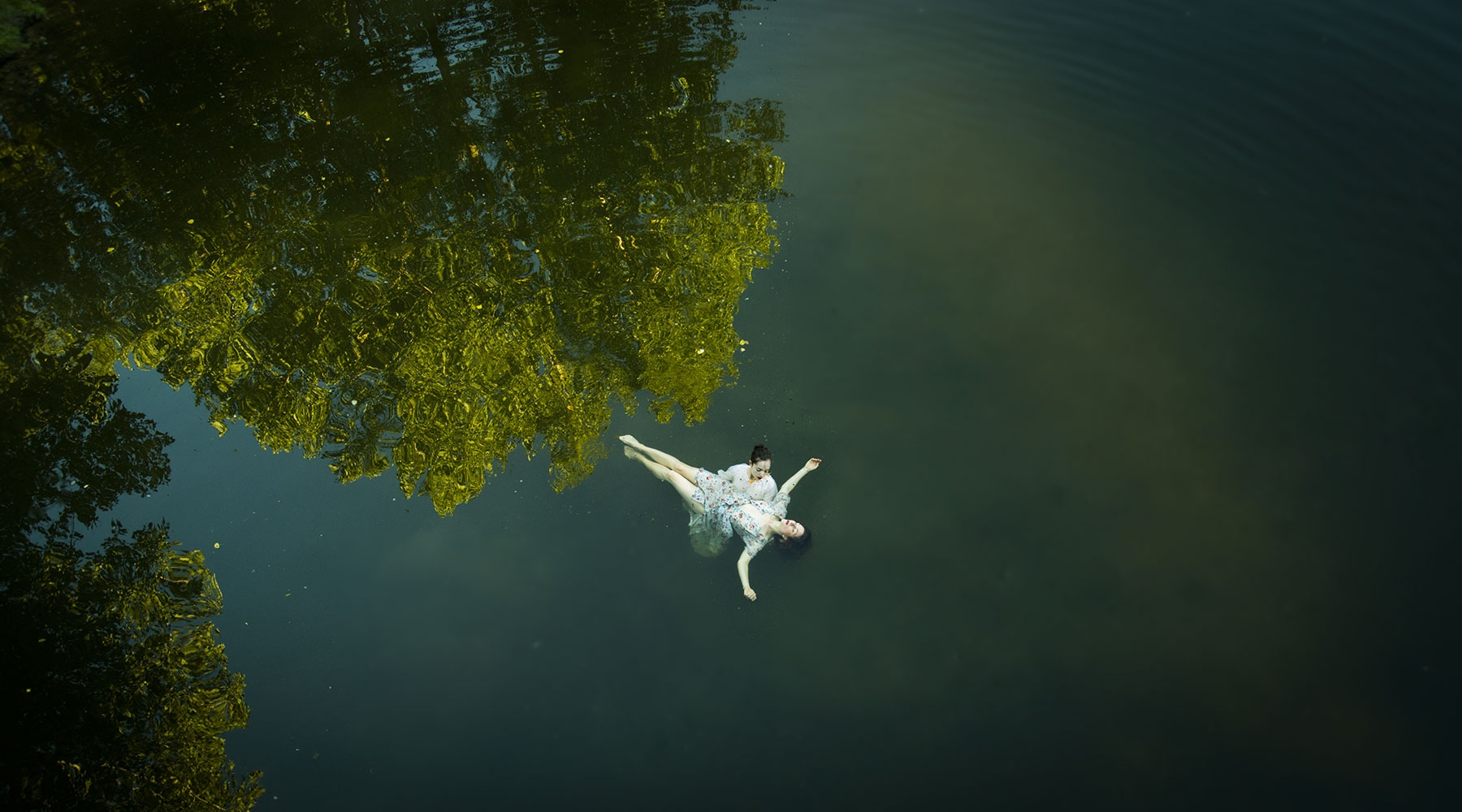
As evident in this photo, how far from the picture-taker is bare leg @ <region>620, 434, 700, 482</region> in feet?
24.8

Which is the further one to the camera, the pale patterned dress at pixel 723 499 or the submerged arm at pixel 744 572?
the pale patterned dress at pixel 723 499

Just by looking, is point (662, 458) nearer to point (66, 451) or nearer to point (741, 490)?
point (741, 490)

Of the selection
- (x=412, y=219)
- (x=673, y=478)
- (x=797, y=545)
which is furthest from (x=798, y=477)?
(x=412, y=219)

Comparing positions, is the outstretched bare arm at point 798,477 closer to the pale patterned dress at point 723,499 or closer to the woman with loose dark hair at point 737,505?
the woman with loose dark hair at point 737,505

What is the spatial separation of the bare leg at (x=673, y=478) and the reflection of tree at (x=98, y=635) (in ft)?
13.2

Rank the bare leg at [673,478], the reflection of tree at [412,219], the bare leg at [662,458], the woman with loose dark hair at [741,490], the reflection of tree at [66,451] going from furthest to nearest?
the reflection of tree at [412,219]
the reflection of tree at [66,451]
the bare leg at [662,458]
the bare leg at [673,478]
the woman with loose dark hair at [741,490]

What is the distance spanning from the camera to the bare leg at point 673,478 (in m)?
7.38

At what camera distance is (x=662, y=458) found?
7.67 m

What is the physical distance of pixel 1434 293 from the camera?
24.2 ft

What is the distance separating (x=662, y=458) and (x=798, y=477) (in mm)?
1352

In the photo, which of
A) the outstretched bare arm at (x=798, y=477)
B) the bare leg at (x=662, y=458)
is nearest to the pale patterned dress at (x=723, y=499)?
the outstretched bare arm at (x=798, y=477)

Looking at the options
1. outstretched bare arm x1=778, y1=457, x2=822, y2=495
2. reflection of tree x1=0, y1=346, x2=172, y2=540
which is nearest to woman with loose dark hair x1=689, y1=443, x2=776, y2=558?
outstretched bare arm x1=778, y1=457, x2=822, y2=495

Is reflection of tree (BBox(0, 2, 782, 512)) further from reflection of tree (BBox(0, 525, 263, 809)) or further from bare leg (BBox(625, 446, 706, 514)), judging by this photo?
reflection of tree (BBox(0, 525, 263, 809))

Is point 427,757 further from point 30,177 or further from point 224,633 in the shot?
point 30,177
